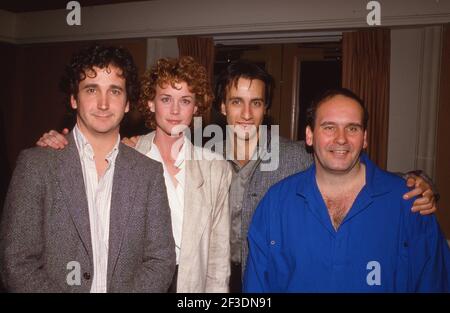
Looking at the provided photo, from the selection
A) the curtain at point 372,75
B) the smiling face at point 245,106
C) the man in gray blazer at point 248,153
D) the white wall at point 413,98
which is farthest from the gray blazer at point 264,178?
the white wall at point 413,98

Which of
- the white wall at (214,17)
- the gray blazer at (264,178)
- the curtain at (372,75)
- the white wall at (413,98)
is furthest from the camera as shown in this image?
the curtain at (372,75)

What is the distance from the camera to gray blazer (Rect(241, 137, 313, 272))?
7.22 feet

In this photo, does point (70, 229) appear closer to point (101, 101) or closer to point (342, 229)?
point (101, 101)

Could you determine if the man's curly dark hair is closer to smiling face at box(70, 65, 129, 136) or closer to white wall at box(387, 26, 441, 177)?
smiling face at box(70, 65, 129, 136)

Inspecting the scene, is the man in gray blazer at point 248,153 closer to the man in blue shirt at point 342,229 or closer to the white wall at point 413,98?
the man in blue shirt at point 342,229

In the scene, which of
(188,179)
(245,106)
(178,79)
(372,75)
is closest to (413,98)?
(372,75)

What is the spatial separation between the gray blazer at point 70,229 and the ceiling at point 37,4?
4.43 m

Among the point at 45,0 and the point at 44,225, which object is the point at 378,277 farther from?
the point at 45,0

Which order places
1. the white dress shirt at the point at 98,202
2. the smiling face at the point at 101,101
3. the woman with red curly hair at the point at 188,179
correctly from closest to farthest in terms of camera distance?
the white dress shirt at the point at 98,202, the smiling face at the point at 101,101, the woman with red curly hair at the point at 188,179

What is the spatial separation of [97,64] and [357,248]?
1.58 m

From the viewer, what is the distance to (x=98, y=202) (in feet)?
5.39

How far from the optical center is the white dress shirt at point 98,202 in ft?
5.17

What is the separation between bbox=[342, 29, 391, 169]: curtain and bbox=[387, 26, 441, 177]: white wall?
101mm
